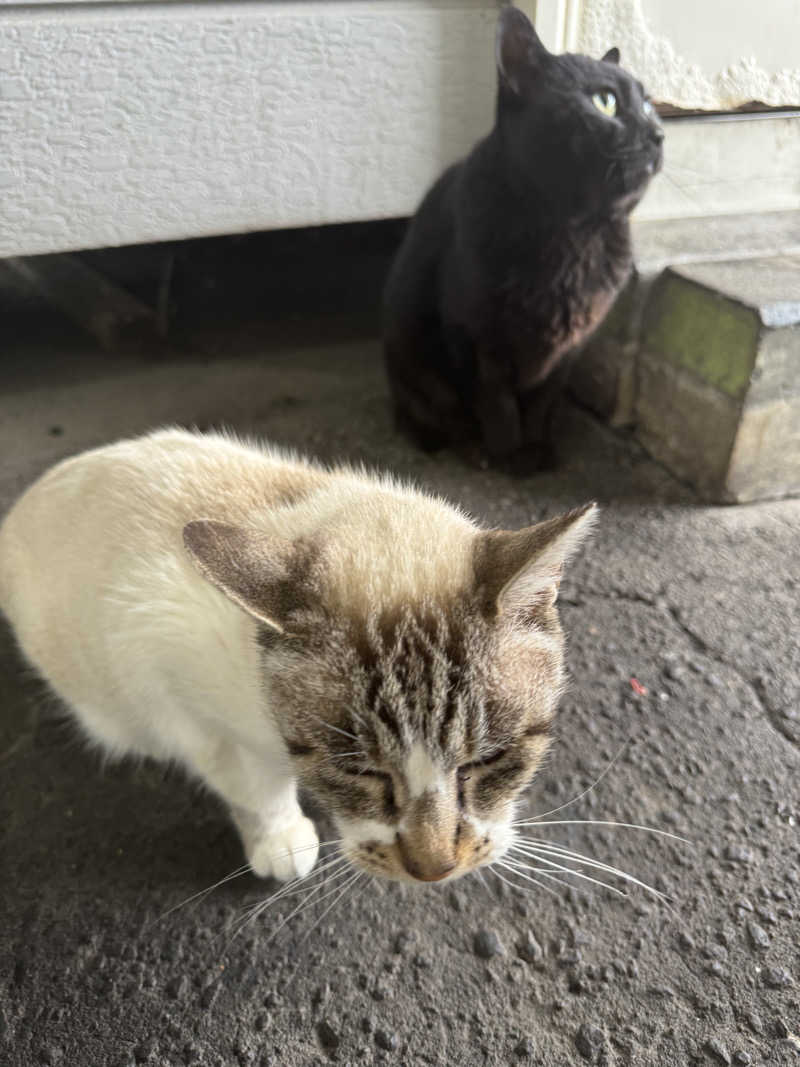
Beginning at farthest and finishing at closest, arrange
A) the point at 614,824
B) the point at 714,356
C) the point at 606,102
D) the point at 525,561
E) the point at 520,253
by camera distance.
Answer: the point at 714,356 → the point at 520,253 → the point at 606,102 → the point at 614,824 → the point at 525,561

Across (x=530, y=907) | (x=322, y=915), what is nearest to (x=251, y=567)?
(x=322, y=915)

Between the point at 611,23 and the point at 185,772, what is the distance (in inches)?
95.0

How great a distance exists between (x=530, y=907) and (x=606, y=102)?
1.82 m

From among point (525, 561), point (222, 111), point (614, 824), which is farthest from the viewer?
point (222, 111)

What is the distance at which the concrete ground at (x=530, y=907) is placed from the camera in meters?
1.22

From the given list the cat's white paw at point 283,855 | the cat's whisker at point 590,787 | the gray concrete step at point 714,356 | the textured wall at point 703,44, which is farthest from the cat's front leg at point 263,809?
the textured wall at point 703,44

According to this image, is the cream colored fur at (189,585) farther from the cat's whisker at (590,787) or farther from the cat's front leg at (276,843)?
the cat's whisker at (590,787)

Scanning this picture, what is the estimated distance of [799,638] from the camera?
1917 millimetres

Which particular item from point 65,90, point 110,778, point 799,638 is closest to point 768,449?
point 799,638

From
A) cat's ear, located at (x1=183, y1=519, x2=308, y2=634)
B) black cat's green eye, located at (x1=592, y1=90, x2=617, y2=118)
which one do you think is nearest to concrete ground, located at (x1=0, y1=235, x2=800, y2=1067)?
cat's ear, located at (x1=183, y1=519, x2=308, y2=634)

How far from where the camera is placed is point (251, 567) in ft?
3.25

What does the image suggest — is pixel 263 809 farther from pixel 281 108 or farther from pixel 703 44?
pixel 703 44

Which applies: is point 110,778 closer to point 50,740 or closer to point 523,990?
point 50,740

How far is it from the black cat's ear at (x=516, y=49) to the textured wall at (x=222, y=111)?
25.7 inches
